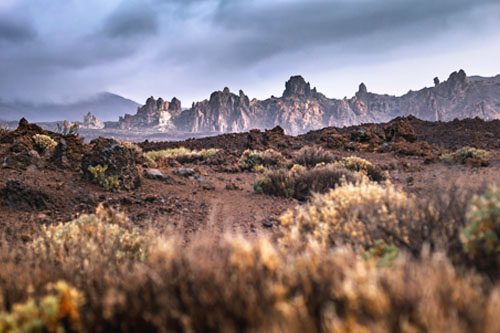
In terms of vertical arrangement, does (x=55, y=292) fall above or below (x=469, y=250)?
below

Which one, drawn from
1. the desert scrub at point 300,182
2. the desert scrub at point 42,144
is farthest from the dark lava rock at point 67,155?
the desert scrub at point 300,182

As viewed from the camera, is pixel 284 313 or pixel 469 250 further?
pixel 469 250

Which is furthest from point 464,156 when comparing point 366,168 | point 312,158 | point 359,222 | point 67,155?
point 67,155

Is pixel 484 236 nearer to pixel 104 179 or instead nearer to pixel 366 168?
pixel 104 179

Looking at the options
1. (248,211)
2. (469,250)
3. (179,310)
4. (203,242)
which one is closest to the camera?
(179,310)

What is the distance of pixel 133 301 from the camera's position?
2.48m

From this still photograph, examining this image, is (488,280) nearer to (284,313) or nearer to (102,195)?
(284,313)

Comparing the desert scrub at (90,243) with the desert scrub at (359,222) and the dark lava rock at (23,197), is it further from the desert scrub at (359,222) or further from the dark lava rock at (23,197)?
the dark lava rock at (23,197)

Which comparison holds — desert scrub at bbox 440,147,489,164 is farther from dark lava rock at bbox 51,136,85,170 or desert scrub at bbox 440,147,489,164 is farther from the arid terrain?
dark lava rock at bbox 51,136,85,170

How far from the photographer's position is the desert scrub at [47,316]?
232cm

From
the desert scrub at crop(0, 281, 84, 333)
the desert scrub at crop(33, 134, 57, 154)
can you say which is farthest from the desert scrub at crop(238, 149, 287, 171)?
the desert scrub at crop(0, 281, 84, 333)

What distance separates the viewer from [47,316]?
7.89 feet

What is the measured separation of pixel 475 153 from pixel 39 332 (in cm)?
1756

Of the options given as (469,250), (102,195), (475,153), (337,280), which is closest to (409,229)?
(469,250)
